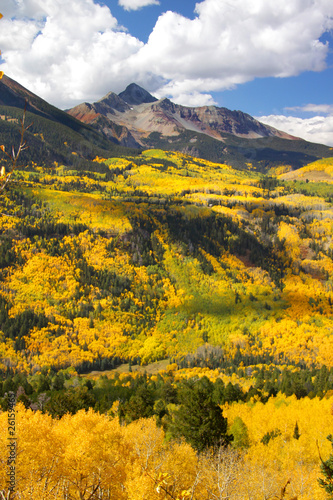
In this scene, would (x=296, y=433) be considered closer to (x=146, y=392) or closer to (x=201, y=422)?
(x=201, y=422)

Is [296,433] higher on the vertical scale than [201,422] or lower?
lower

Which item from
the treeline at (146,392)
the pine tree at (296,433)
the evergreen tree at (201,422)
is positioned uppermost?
the evergreen tree at (201,422)

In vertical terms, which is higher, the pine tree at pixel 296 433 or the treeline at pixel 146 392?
the pine tree at pixel 296 433

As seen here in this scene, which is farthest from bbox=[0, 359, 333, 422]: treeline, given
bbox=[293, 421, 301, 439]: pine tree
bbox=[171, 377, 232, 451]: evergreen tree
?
bbox=[293, 421, 301, 439]: pine tree

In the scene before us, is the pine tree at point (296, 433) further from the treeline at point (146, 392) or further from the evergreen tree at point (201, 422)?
the treeline at point (146, 392)

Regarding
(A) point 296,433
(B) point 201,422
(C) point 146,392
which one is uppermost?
(B) point 201,422

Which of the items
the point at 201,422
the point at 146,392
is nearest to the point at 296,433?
the point at 201,422

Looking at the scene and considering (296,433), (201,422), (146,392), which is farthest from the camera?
(146,392)

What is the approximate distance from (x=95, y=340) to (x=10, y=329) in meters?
45.3

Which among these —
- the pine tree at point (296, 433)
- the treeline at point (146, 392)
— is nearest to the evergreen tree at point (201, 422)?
the treeline at point (146, 392)

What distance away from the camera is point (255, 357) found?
18912cm

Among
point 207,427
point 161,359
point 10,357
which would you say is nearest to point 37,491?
point 207,427

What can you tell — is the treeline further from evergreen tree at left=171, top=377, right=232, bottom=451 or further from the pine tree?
the pine tree

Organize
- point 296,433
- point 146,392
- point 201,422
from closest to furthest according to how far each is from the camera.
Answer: point 201,422 < point 296,433 < point 146,392
